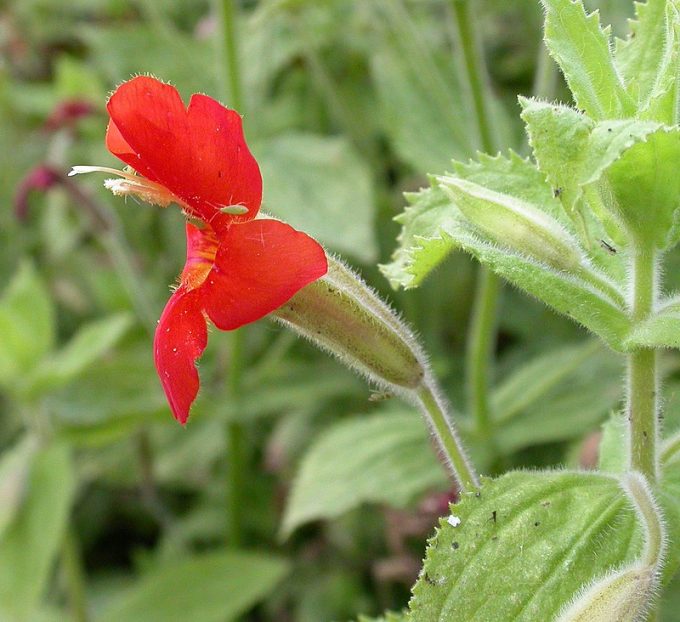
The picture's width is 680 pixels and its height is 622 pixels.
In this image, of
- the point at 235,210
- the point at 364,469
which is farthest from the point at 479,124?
the point at 235,210

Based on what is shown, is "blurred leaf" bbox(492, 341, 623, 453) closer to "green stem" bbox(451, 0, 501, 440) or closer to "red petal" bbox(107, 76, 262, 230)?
"green stem" bbox(451, 0, 501, 440)

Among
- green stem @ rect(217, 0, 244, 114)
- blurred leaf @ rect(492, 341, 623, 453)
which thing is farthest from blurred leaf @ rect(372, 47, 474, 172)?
blurred leaf @ rect(492, 341, 623, 453)

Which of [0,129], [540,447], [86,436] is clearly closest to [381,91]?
[540,447]

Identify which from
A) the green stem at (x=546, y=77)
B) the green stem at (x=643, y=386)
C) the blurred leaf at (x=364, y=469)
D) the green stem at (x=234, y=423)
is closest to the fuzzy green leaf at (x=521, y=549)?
the green stem at (x=643, y=386)

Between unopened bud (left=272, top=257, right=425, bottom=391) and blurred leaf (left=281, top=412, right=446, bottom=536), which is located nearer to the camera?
unopened bud (left=272, top=257, right=425, bottom=391)

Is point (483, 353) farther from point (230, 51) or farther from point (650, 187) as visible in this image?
point (650, 187)
